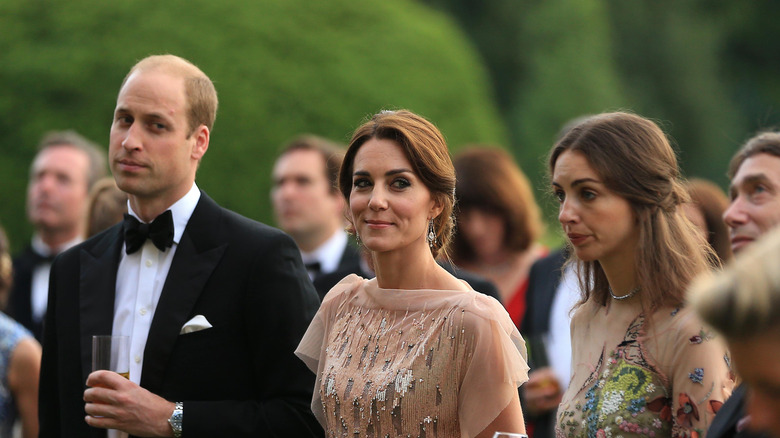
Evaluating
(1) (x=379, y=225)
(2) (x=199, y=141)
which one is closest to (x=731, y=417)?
(1) (x=379, y=225)

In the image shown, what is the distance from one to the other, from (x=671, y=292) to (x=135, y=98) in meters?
2.10

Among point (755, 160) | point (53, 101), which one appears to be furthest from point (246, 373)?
point (53, 101)

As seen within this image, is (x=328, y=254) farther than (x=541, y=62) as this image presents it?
No

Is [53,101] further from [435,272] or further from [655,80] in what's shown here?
[655,80]

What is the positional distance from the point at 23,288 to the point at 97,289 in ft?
11.5

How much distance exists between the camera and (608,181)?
11.0 ft

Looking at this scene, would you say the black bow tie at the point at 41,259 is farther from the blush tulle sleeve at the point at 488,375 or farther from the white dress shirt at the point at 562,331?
the blush tulle sleeve at the point at 488,375

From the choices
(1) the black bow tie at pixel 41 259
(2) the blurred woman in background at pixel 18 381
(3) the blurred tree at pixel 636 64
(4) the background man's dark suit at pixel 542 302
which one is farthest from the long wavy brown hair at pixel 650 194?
(3) the blurred tree at pixel 636 64

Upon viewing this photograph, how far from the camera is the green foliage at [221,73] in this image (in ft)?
31.3

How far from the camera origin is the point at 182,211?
390 centimetres

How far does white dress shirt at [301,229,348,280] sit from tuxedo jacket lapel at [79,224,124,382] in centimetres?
268

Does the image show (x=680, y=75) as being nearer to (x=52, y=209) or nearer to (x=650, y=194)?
(x=52, y=209)

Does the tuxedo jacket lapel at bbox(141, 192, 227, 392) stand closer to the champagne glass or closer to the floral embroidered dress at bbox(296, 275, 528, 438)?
the champagne glass

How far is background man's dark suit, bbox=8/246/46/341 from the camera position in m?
6.91
